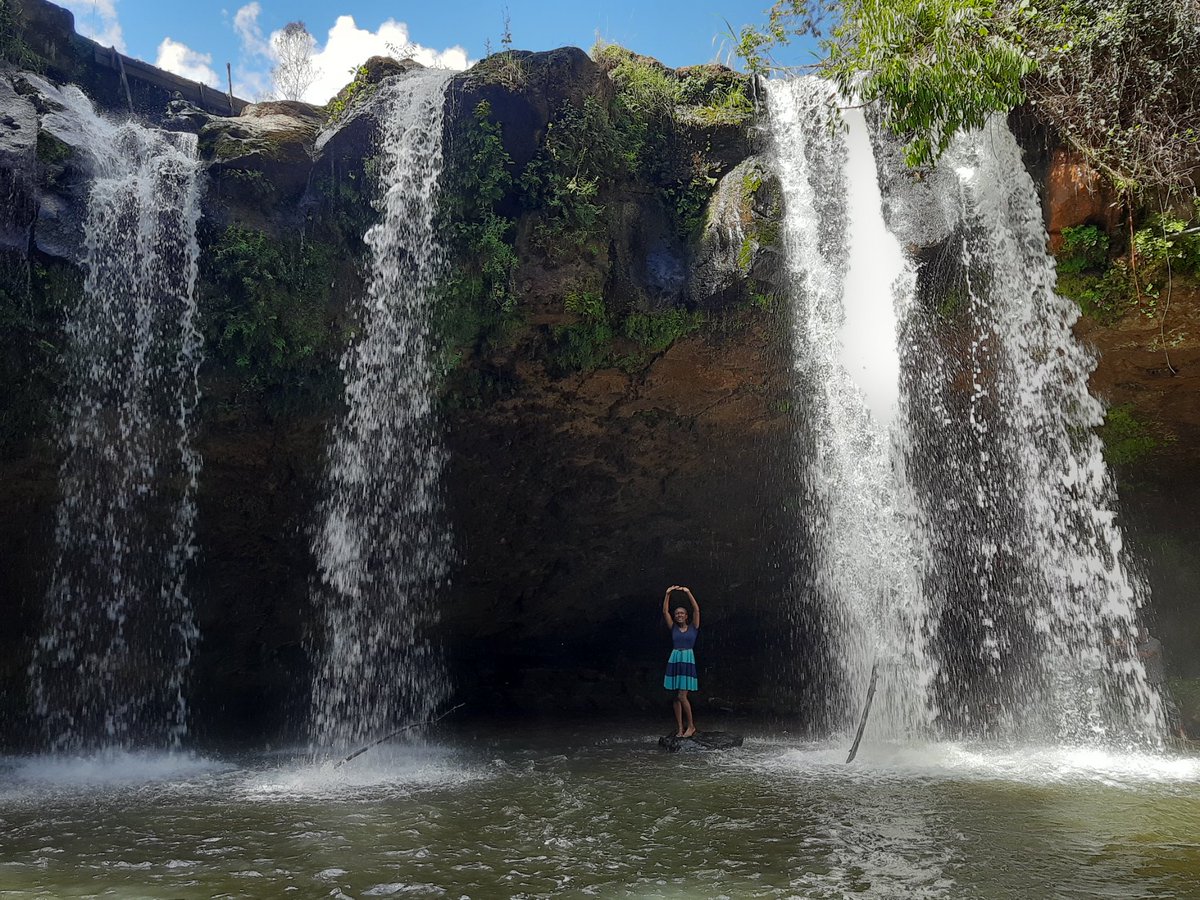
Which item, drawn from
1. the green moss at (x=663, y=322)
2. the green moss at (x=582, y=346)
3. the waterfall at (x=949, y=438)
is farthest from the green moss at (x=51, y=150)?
the waterfall at (x=949, y=438)

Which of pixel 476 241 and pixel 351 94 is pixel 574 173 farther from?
pixel 351 94

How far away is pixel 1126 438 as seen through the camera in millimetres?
10070

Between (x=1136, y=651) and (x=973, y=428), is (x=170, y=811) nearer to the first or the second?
(x=973, y=428)

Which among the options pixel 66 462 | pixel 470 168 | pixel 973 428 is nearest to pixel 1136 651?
pixel 973 428

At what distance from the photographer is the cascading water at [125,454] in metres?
8.79

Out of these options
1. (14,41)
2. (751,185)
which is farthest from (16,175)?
(751,185)

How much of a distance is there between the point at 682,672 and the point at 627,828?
3930 mm

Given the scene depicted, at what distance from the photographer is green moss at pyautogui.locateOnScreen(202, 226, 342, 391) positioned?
898 cm

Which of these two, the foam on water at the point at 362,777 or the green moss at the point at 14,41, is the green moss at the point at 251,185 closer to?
the green moss at the point at 14,41

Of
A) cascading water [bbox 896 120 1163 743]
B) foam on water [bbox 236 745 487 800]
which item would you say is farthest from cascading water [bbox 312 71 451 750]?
cascading water [bbox 896 120 1163 743]

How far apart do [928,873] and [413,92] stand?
359 inches

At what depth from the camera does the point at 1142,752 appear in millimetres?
7543

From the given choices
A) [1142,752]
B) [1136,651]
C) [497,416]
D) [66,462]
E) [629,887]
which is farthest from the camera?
[497,416]

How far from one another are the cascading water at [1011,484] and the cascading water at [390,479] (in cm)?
543
